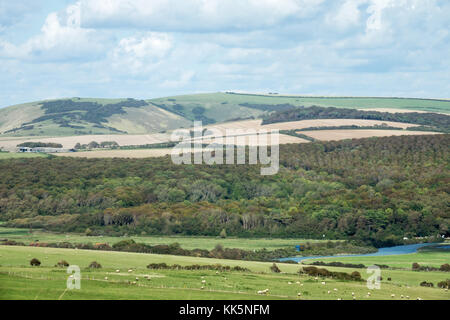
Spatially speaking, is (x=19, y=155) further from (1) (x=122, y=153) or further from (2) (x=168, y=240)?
(2) (x=168, y=240)

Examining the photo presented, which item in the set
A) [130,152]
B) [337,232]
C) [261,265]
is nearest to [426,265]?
[261,265]

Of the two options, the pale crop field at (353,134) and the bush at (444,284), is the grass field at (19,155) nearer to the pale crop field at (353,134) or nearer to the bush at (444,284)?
the pale crop field at (353,134)

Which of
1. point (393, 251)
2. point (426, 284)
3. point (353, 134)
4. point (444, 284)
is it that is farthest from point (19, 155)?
point (444, 284)

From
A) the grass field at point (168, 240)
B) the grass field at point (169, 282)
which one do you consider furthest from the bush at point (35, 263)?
the grass field at point (168, 240)

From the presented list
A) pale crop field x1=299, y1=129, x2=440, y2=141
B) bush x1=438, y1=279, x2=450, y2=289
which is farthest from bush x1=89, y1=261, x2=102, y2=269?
pale crop field x1=299, y1=129, x2=440, y2=141

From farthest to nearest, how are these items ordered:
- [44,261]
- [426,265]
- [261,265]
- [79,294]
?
[426,265], [261,265], [44,261], [79,294]
